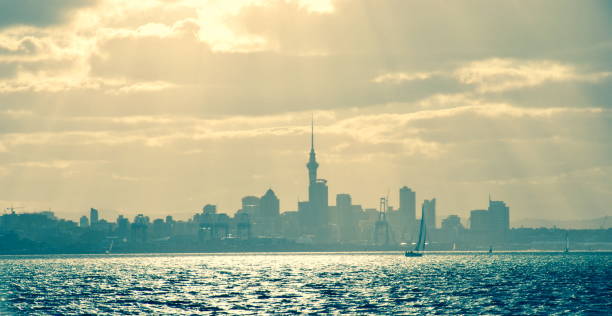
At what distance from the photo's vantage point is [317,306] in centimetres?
13988

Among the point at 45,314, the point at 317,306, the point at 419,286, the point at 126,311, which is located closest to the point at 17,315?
the point at 45,314

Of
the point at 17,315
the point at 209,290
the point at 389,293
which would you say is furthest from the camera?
the point at 209,290

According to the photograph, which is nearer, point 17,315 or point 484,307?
point 17,315

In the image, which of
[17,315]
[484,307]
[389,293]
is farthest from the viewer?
[389,293]

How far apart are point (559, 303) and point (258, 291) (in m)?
58.5

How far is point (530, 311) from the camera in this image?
13250 centimetres

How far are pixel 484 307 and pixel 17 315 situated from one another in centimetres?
6754

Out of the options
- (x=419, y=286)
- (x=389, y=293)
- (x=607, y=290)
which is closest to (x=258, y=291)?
(x=389, y=293)

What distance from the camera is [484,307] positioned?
139m

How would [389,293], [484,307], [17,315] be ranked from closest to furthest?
[17,315] → [484,307] → [389,293]

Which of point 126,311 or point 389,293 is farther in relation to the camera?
point 389,293

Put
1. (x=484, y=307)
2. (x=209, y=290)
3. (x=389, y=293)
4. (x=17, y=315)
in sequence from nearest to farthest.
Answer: (x=17, y=315) → (x=484, y=307) → (x=389, y=293) → (x=209, y=290)

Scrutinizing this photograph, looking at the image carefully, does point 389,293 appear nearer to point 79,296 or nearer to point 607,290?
point 607,290

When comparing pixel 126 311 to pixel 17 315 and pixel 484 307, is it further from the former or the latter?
pixel 484 307
